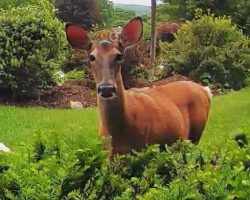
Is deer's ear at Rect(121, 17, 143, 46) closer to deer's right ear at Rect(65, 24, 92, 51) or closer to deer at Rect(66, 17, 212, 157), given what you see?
deer at Rect(66, 17, 212, 157)

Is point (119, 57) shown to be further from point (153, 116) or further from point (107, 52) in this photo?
point (153, 116)

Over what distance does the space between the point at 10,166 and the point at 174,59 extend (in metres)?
15.2

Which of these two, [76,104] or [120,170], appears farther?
[76,104]

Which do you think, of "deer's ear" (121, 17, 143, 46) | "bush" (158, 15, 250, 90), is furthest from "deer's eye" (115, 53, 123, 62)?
"bush" (158, 15, 250, 90)

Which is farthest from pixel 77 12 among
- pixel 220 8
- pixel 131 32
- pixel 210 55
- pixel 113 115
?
pixel 113 115

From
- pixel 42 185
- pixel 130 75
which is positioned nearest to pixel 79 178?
pixel 42 185

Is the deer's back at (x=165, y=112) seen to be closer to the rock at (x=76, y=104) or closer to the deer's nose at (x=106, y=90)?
the deer's nose at (x=106, y=90)

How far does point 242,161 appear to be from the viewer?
4.24 m

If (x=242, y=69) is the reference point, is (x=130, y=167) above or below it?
above

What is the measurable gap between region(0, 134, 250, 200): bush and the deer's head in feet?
6.25

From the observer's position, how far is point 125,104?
267 inches

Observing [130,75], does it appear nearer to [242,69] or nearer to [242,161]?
[242,69]

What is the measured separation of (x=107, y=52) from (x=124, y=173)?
250cm

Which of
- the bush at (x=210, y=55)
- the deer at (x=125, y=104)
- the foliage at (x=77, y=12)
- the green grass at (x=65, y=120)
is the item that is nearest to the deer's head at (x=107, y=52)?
the deer at (x=125, y=104)
